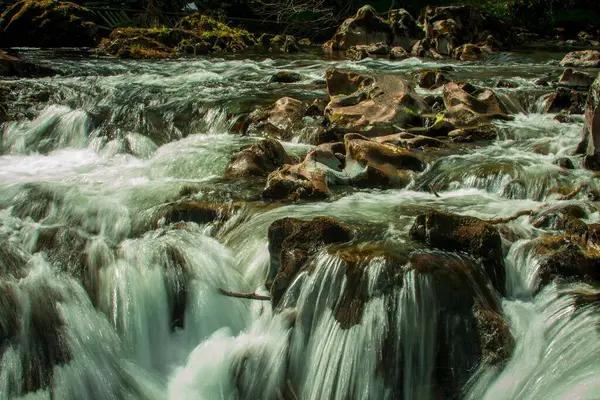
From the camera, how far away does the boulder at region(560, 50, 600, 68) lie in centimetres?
1419

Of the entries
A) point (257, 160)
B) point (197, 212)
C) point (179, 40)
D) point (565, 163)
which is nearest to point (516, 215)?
point (565, 163)

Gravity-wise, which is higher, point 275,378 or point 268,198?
point 268,198

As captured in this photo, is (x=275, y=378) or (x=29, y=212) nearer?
(x=275, y=378)

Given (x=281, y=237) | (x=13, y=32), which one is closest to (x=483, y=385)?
(x=281, y=237)

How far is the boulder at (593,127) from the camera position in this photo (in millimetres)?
6729

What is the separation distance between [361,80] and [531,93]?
298 centimetres

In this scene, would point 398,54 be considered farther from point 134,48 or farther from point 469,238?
point 469,238

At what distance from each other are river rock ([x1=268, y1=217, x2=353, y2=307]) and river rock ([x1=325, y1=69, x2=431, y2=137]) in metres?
3.92

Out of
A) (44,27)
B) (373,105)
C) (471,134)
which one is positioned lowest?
(471,134)

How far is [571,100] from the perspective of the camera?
971 cm

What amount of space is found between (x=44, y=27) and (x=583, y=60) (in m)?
16.5

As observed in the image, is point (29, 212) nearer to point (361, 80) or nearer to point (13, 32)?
point (361, 80)

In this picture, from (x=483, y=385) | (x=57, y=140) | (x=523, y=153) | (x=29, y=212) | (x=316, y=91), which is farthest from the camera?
(x=316, y=91)

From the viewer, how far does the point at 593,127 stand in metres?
6.86
